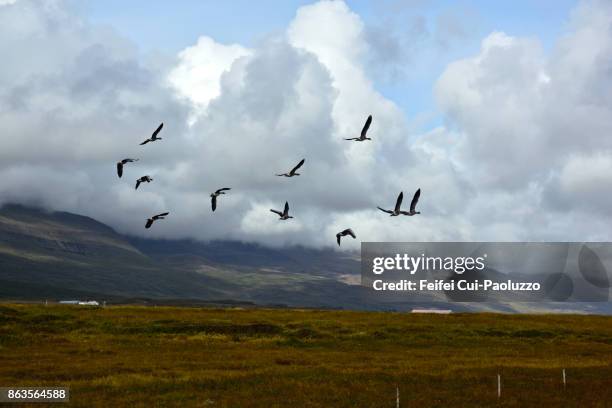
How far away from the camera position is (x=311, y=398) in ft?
148

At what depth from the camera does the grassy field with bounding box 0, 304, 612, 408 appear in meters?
46.3

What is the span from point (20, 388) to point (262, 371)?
1712 cm

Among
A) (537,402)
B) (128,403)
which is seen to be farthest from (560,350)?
(128,403)

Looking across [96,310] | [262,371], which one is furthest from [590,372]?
[96,310]

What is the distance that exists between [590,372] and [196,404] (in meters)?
31.5

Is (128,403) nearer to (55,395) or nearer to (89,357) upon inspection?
(55,395)

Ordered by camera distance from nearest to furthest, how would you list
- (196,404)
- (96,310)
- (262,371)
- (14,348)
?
(196,404)
(262,371)
(14,348)
(96,310)

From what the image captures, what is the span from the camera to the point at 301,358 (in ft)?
231

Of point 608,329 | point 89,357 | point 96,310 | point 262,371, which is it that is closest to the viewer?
point 262,371

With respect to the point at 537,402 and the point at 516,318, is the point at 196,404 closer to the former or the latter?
the point at 537,402

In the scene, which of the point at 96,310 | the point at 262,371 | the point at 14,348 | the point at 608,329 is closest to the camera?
the point at 262,371

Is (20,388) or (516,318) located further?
(516,318)

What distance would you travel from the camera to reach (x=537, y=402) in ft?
144

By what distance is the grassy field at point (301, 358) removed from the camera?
46.3 metres
